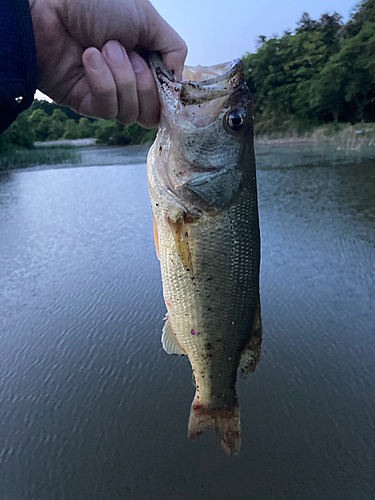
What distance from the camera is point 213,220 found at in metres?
1.66

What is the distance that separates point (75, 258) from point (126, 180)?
7.37 meters

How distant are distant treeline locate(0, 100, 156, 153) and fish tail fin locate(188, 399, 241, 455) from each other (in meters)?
37.1

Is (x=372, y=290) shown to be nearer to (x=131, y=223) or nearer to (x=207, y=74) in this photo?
(x=207, y=74)

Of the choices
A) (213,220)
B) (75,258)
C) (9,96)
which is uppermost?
(9,96)

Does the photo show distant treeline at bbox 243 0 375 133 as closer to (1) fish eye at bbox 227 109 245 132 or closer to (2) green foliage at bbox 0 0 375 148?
(2) green foliage at bbox 0 0 375 148

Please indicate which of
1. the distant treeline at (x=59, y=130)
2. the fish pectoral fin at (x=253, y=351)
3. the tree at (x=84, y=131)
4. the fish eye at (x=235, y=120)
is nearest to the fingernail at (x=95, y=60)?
the fish eye at (x=235, y=120)

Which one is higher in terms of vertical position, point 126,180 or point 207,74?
point 207,74

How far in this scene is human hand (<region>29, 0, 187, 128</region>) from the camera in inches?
56.6

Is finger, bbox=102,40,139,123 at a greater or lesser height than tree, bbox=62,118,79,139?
lesser

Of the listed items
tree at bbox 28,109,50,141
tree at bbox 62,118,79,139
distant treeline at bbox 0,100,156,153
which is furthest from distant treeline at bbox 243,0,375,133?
tree at bbox 28,109,50,141

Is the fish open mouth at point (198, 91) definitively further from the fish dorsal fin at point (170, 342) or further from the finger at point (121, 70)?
the fish dorsal fin at point (170, 342)

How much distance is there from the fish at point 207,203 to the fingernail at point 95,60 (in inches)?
9.8

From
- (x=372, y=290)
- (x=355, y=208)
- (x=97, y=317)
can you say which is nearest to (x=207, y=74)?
(x=97, y=317)

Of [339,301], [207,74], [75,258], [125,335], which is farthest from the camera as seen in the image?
[75,258]
